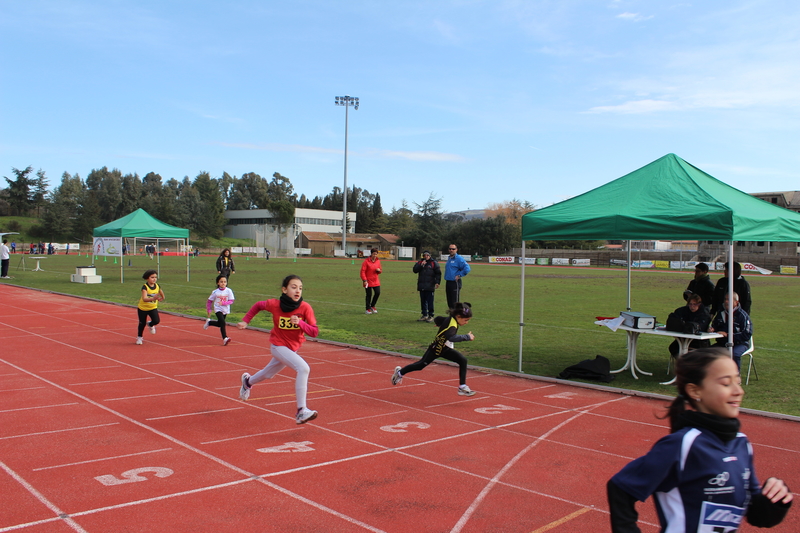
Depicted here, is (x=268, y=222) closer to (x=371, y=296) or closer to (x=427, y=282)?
(x=371, y=296)

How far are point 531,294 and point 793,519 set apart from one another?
69.6ft

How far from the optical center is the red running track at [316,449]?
14.0 feet

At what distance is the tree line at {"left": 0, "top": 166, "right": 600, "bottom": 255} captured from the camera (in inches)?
3435

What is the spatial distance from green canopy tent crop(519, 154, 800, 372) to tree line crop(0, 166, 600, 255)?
71.8 m

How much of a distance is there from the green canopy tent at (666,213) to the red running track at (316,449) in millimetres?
2392

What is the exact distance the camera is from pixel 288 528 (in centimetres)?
405

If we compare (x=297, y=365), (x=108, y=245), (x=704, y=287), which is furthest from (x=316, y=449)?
(x=108, y=245)

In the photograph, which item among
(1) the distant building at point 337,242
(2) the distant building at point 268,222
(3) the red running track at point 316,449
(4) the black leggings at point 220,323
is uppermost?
(2) the distant building at point 268,222

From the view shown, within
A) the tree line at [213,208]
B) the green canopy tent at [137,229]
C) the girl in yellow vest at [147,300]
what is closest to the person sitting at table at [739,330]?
the girl in yellow vest at [147,300]

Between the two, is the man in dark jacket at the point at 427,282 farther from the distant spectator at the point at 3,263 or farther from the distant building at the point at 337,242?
the distant building at the point at 337,242

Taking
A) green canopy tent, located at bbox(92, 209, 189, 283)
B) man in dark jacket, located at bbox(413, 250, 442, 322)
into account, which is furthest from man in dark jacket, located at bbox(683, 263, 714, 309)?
green canopy tent, located at bbox(92, 209, 189, 283)

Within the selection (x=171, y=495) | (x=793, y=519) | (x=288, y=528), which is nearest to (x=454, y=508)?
(x=288, y=528)

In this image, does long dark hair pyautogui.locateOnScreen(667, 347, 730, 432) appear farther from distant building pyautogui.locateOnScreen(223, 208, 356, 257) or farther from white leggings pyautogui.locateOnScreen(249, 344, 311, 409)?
distant building pyautogui.locateOnScreen(223, 208, 356, 257)

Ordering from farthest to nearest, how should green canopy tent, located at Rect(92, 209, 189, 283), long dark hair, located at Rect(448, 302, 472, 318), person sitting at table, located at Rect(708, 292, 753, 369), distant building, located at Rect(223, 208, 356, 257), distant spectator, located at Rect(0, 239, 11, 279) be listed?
distant building, located at Rect(223, 208, 356, 257) < distant spectator, located at Rect(0, 239, 11, 279) < green canopy tent, located at Rect(92, 209, 189, 283) < person sitting at table, located at Rect(708, 292, 753, 369) < long dark hair, located at Rect(448, 302, 472, 318)
